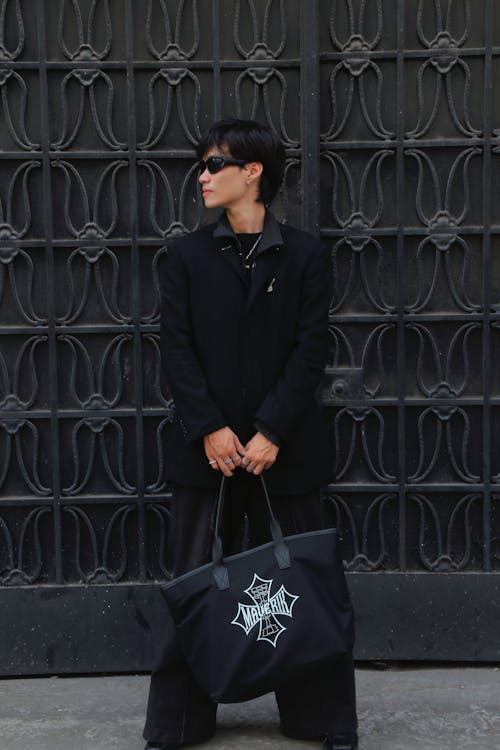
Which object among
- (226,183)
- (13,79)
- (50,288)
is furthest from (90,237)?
(226,183)

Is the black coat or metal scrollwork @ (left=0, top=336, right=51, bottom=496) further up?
the black coat

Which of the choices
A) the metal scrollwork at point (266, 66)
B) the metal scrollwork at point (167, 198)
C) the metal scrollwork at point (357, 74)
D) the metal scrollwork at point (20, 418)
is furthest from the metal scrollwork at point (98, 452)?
the metal scrollwork at point (357, 74)

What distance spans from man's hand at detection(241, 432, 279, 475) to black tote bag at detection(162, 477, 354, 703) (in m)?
0.14

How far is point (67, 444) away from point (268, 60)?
1.73 metres

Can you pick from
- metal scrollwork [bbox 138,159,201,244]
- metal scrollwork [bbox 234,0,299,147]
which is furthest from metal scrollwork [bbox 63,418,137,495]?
metal scrollwork [bbox 234,0,299,147]

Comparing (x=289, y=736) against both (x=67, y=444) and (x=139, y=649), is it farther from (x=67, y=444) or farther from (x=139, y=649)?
(x=67, y=444)

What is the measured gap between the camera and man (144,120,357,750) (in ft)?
13.2

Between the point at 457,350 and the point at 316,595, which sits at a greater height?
the point at 457,350

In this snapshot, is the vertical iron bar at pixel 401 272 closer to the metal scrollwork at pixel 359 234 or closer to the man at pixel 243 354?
the metal scrollwork at pixel 359 234

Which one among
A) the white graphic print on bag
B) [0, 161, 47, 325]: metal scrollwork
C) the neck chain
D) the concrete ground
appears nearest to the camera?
the white graphic print on bag

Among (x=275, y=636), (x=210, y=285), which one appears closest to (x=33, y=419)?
(x=210, y=285)

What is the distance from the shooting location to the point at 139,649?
206 inches

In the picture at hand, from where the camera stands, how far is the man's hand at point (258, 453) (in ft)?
13.2

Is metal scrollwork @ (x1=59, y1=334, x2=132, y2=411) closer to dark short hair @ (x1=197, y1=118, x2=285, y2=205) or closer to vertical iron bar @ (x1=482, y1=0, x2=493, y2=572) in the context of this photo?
dark short hair @ (x1=197, y1=118, x2=285, y2=205)
